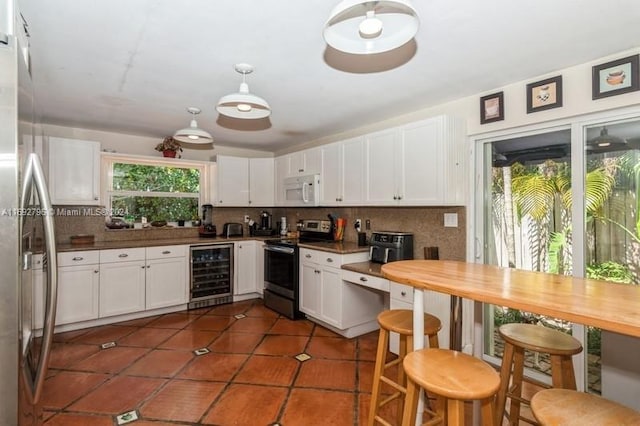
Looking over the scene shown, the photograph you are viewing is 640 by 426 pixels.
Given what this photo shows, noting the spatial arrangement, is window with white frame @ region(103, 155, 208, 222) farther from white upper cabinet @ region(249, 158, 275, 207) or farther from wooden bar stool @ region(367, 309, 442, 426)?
wooden bar stool @ region(367, 309, 442, 426)

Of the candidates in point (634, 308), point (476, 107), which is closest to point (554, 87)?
point (476, 107)

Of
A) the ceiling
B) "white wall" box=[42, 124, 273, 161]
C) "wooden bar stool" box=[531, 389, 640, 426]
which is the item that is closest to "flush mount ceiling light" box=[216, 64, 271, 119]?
the ceiling

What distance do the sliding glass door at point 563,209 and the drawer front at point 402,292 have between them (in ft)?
2.31

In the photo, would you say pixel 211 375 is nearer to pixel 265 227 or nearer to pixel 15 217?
pixel 15 217

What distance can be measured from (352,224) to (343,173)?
0.71 meters

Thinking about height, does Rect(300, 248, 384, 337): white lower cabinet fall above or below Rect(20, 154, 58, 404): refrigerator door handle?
below

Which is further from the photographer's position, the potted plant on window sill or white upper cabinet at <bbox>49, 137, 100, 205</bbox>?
the potted plant on window sill

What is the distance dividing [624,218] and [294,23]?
2441 millimetres

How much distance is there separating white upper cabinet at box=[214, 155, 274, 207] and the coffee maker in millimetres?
254

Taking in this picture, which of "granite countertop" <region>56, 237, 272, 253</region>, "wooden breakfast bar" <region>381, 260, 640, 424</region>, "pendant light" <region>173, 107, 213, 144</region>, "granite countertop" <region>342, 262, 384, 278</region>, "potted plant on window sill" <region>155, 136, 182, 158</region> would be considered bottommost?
"granite countertop" <region>342, 262, 384, 278</region>

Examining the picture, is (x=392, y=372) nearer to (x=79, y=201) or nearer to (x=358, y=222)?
(x=358, y=222)

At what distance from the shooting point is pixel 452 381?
49.7 inches

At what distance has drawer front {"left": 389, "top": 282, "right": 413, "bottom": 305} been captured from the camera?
2.86m

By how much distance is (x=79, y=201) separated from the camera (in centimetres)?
381
